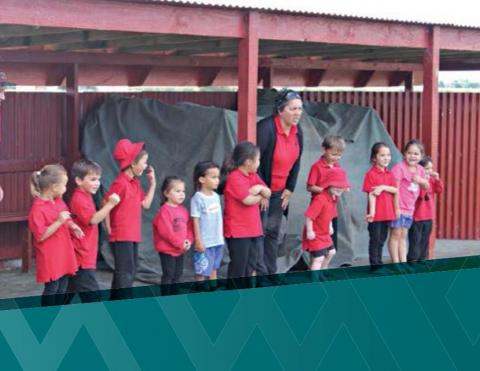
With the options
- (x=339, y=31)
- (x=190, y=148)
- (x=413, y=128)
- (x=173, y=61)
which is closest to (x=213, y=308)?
(x=339, y=31)

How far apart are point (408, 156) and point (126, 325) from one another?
7.16 meters

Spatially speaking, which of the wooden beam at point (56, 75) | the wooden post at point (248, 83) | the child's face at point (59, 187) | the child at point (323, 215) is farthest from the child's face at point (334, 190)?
the wooden beam at point (56, 75)

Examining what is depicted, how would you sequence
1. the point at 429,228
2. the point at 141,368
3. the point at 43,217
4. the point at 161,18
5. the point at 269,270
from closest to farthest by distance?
the point at 141,368 < the point at 43,217 < the point at 161,18 < the point at 269,270 < the point at 429,228

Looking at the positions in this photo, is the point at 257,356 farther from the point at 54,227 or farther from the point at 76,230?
the point at 76,230

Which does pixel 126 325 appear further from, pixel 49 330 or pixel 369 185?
pixel 369 185

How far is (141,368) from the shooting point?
4.10 meters

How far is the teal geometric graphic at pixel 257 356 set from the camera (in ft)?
14.5

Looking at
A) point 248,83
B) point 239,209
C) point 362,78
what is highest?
point 362,78

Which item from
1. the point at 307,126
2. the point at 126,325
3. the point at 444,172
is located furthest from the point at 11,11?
the point at 444,172

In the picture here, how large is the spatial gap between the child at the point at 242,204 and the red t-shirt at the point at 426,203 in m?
2.67

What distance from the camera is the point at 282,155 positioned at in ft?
30.5

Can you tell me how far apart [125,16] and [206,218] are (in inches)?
70.8

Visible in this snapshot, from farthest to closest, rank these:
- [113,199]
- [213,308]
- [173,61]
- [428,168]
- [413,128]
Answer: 1. [413,128]
2. [173,61]
3. [428,168]
4. [113,199]
5. [213,308]

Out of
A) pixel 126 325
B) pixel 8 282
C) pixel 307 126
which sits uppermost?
pixel 307 126
